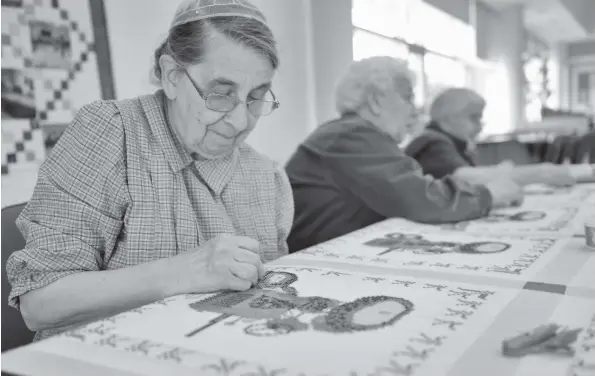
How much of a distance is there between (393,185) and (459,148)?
4.19ft

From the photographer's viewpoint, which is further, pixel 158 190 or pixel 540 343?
pixel 158 190

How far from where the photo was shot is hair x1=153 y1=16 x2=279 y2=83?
2.87ft

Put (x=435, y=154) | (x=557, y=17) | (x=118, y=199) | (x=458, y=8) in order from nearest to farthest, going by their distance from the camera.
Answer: (x=118, y=199)
(x=435, y=154)
(x=458, y=8)
(x=557, y=17)

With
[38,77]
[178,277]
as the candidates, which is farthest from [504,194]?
[38,77]

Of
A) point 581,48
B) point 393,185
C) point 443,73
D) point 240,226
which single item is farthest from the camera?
point 581,48

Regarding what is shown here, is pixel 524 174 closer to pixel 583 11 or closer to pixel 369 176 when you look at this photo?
pixel 369 176

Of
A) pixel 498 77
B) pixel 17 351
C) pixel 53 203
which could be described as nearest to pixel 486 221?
pixel 53 203

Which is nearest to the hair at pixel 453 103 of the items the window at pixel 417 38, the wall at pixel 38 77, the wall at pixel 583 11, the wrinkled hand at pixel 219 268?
the window at pixel 417 38

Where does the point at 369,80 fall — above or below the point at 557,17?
below

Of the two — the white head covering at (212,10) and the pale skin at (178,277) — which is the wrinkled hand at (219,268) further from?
the white head covering at (212,10)

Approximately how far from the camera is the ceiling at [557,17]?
718 centimetres

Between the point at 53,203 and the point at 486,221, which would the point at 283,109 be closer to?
the point at 486,221

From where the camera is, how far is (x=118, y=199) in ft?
2.81

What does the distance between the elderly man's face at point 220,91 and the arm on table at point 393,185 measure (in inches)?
21.9
